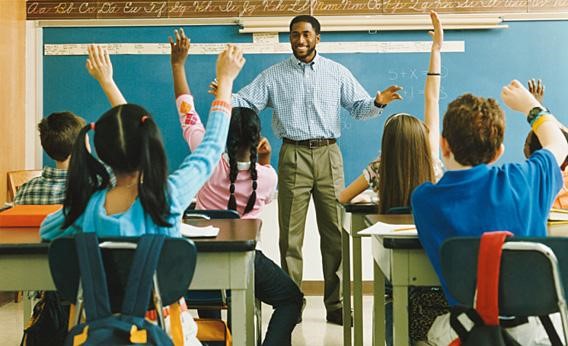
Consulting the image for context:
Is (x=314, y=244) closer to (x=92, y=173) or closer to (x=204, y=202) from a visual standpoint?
(x=204, y=202)

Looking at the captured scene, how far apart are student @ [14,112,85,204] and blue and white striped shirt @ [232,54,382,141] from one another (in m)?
1.30

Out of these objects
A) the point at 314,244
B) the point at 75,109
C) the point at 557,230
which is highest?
the point at 75,109

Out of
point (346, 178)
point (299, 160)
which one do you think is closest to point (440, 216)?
point (299, 160)

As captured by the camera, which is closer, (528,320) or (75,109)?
(528,320)

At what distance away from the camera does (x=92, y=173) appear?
1.88 m

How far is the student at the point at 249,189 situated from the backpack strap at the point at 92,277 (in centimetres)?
105

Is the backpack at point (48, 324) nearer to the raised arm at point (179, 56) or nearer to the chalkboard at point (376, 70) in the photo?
the raised arm at point (179, 56)

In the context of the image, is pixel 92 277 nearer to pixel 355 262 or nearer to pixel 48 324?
pixel 48 324

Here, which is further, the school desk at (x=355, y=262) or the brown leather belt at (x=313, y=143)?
the brown leather belt at (x=313, y=143)

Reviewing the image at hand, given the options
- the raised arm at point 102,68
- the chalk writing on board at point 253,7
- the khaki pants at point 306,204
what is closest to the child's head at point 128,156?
the raised arm at point 102,68

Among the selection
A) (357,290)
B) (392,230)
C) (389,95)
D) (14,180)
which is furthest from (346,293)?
(14,180)

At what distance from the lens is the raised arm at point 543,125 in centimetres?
195

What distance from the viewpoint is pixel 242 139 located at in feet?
9.89

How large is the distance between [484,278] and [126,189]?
919 mm
